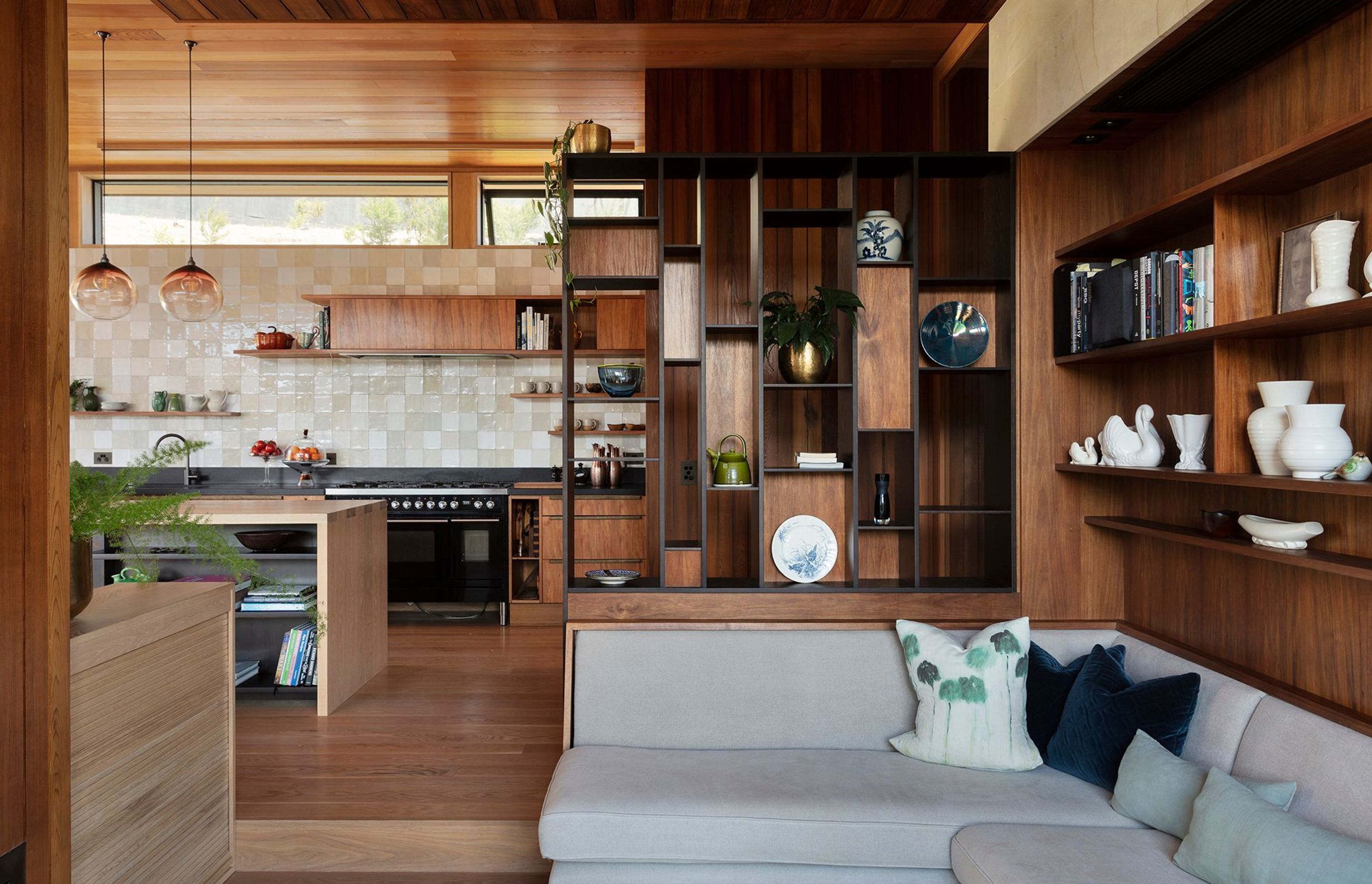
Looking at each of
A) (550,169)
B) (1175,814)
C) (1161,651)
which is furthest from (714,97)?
(1175,814)

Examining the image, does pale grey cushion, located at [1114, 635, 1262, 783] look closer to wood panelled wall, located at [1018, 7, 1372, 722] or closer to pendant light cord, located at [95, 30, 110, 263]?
wood panelled wall, located at [1018, 7, 1372, 722]

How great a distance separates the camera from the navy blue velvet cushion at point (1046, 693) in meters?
2.39

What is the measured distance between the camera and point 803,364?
3.01m

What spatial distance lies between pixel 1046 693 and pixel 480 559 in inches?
157

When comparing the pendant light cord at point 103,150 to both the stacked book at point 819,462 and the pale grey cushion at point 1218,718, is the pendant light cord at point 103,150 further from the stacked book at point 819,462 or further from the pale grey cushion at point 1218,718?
the pale grey cushion at point 1218,718

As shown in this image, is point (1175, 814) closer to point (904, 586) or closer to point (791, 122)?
point (904, 586)

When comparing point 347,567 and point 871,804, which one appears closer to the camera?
point 871,804

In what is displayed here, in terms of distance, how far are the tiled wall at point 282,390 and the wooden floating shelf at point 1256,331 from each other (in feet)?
13.1

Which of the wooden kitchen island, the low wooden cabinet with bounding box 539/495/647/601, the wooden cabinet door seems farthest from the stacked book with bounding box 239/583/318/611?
the wooden cabinet door

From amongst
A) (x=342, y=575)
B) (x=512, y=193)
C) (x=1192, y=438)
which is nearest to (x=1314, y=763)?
(x=1192, y=438)

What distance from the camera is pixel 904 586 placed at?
118 inches

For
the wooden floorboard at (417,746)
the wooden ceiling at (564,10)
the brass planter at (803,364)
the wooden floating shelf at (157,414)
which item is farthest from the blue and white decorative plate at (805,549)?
the wooden floating shelf at (157,414)

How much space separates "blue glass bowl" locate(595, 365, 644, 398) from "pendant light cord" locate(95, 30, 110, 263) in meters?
2.92

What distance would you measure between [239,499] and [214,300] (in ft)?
5.04
